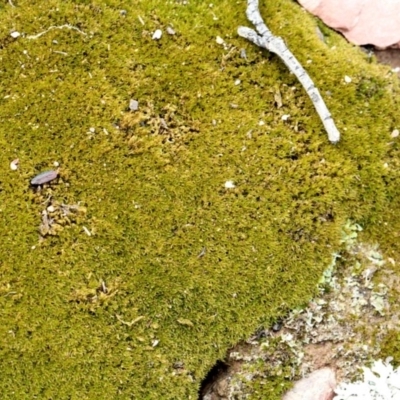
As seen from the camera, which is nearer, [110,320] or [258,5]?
[110,320]

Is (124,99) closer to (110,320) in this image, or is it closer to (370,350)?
(110,320)

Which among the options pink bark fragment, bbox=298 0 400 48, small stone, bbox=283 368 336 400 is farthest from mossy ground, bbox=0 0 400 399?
small stone, bbox=283 368 336 400

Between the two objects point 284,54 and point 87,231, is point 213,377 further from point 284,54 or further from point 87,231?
point 284,54

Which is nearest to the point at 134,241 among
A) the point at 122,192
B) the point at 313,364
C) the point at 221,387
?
the point at 122,192

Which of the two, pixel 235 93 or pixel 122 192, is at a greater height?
pixel 235 93

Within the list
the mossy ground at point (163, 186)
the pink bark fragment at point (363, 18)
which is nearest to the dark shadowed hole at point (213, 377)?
the mossy ground at point (163, 186)

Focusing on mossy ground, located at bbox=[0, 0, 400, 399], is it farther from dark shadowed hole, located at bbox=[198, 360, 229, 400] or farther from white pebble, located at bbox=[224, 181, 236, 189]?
dark shadowed hole, located at bbox=[198, 360, 229, 400]
